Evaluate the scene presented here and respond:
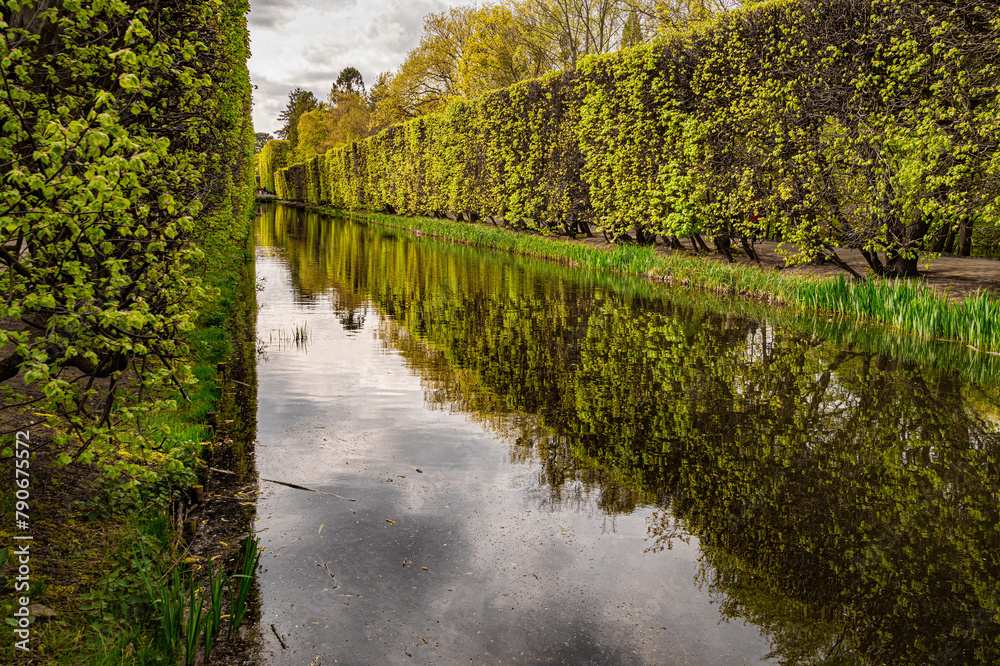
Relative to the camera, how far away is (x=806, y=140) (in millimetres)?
11461

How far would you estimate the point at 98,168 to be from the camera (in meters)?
2.33

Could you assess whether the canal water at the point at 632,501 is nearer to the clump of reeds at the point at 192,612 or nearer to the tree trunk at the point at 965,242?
the clump of reeds at the point at 192,612

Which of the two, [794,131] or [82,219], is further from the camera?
[794,131]

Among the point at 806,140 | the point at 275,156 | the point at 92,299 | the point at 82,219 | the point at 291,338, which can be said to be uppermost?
the point at 275,156

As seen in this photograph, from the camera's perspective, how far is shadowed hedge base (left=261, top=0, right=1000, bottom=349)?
930 cm

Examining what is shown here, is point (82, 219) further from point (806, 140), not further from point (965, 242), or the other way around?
point (965, 242)

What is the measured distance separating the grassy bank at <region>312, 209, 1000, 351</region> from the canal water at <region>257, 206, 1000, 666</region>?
0.48 m

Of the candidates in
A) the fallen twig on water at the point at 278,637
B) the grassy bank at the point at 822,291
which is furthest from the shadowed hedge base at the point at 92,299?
the grassy bank at the point at 822,291

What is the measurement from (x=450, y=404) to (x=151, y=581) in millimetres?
3524

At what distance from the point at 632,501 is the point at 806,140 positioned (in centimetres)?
954

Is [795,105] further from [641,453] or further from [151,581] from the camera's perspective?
[151,581]

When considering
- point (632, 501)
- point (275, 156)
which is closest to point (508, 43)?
point (632, 501)

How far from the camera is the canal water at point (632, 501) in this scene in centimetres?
297

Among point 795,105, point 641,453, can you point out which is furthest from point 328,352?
point 795,105
